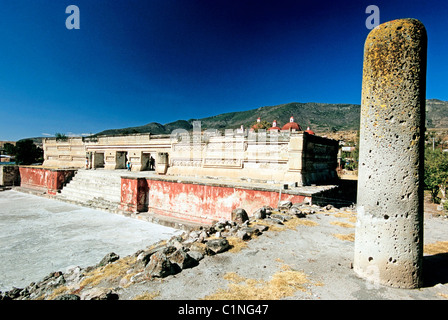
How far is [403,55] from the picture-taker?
9.30 ft

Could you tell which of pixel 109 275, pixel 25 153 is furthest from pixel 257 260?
pixel 25 153

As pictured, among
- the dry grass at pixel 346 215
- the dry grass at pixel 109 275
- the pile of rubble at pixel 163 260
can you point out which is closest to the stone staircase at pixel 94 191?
the pile of rubble at pixel 163 260

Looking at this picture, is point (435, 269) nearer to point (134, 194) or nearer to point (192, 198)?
point (192, 198)

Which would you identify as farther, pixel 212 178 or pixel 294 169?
pixel 212 178

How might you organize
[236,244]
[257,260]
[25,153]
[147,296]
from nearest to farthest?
[147,296] < [257,260] < [236,244] < [25,153]

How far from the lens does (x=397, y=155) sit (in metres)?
2.83

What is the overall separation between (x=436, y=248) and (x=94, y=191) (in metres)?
15.3

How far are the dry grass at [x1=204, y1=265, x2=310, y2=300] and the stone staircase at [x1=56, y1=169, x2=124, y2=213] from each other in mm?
10266

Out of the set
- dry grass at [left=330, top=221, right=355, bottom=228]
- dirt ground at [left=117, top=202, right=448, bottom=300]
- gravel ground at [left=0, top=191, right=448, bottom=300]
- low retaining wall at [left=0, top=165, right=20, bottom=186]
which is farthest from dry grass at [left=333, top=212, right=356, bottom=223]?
low retaining wall at [left=0, top=165, right=20, bottom=186]

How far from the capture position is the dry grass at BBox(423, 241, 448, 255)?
163 inches

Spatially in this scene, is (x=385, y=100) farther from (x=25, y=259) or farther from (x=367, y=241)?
(x=25, y=259)

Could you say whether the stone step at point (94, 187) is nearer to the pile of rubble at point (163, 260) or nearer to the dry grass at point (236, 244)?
the pile of rubble at point (163, 260)
